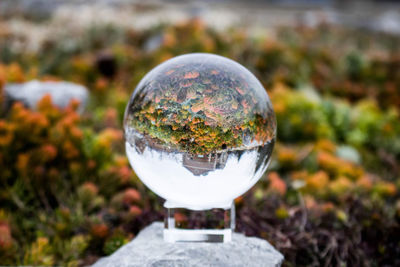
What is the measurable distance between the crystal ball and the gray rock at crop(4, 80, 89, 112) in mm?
2784

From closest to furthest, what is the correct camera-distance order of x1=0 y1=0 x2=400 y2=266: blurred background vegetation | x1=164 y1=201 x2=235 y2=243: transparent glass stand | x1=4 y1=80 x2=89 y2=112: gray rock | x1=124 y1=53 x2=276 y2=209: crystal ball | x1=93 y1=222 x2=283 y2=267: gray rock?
x1=124 y1=53 x2=276 y2=209: crystal ball < x1=93 y1=222 x2=283 y2=267: gray rock < x1=164 y1=201 x2=235 y2=243: transparent glass stand < x1=0 y1=0 x2=400 y2=266: blurred background vegetation < x1=4 y1=80 x2=89 y2=112: gray rock

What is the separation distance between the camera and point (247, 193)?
336 centimetres

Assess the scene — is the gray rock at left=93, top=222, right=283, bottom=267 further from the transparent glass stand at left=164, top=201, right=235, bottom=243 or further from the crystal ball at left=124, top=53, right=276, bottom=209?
Result: the crystal ball at left=124, top=53, right=276, bottom=209

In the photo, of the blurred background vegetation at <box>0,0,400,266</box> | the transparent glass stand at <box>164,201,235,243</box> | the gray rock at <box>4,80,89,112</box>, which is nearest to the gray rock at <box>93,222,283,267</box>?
the transparent glass stand at <box>164,201,235,243</box>

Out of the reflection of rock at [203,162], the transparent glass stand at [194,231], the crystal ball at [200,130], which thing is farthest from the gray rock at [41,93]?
the reflection of rock at [203,162]

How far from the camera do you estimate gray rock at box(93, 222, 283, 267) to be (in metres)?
2.08

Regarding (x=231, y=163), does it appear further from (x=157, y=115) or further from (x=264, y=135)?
(x=157, y=115)

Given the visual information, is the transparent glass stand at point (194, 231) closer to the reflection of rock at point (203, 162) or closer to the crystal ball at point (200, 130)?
the crystal ball at point (200, 130)

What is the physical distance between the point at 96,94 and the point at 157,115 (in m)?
4.41

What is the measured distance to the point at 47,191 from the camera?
3.34 metres

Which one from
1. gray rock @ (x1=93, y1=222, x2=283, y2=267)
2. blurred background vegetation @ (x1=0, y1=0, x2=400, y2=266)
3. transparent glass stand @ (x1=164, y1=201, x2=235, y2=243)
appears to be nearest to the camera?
gray rock @ (x1=93, y1=222, x2=283, y2=267)

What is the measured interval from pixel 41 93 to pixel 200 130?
3.25 m

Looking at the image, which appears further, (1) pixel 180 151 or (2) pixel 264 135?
(2) pixel 264 135

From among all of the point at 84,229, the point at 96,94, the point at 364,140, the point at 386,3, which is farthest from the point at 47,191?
the point at 386,3
